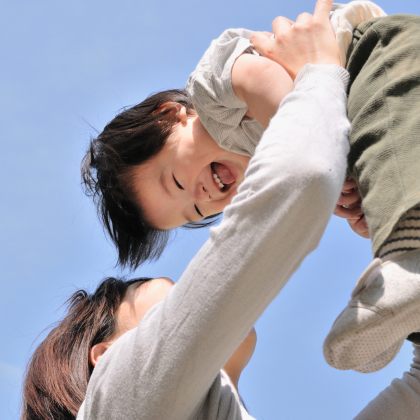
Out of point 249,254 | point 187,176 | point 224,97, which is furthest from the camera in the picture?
point 187,176

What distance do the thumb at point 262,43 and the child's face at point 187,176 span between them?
37cm

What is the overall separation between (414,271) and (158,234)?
1.34m

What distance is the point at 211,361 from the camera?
2.16 ft

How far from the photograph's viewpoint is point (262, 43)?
1237mm

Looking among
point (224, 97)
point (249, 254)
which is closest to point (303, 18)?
point (224, 97)

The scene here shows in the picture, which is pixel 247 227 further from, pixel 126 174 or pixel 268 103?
pixel 126 174

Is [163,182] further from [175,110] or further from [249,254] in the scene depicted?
[249,254]

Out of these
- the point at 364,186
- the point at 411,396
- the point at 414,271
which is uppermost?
the point at 364,186

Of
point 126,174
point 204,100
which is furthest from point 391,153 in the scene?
point 126,174

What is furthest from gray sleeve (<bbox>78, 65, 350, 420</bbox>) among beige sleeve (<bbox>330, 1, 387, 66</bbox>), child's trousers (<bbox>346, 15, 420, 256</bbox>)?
beige sleeve (<bbox>330, 1, 387, 66</bbox>)

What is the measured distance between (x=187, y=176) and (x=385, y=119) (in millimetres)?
816

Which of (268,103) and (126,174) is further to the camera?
(126,174)

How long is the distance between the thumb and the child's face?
37cm

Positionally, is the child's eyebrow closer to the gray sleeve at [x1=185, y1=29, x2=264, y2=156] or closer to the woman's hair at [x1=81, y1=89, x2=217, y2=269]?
the woman's hair at [x1=81, y1=89, x2=217, y2=269]
